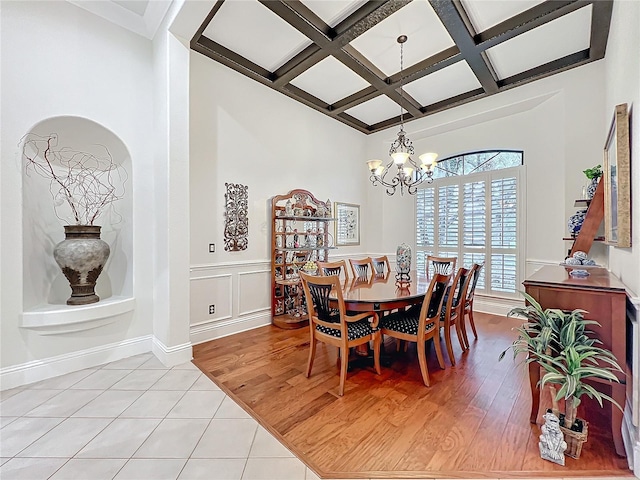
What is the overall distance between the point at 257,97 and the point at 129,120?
1.74m

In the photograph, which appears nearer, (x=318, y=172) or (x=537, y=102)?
(x=537, y=102)

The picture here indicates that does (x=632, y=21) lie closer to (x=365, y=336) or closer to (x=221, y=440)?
(x=365, y=336)

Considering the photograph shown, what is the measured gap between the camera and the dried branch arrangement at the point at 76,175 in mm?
2687

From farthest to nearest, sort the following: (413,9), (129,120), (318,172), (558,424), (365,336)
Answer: (318,172), (129,120), (413,9), (365,336), (558,424)

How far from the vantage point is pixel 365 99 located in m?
4.58

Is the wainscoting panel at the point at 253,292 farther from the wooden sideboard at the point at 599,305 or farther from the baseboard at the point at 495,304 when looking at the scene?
the baseboard at the point at 495,304

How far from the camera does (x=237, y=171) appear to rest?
3.87 metres

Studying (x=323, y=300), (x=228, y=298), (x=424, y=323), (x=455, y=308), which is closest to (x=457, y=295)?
(x=455, y=308)

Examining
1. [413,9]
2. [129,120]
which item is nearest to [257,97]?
[129,120]

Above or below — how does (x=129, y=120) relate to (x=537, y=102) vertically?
below

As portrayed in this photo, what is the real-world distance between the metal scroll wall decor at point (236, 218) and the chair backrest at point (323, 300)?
166 centimetres

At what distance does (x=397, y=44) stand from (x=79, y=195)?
3956 millimetres

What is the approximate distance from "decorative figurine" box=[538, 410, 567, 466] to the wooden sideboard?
0.33 meters

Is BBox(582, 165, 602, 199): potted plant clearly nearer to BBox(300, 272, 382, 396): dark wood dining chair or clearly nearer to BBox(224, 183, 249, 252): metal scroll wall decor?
BBox(300, 272, 382, 396): dark wood dining chair
